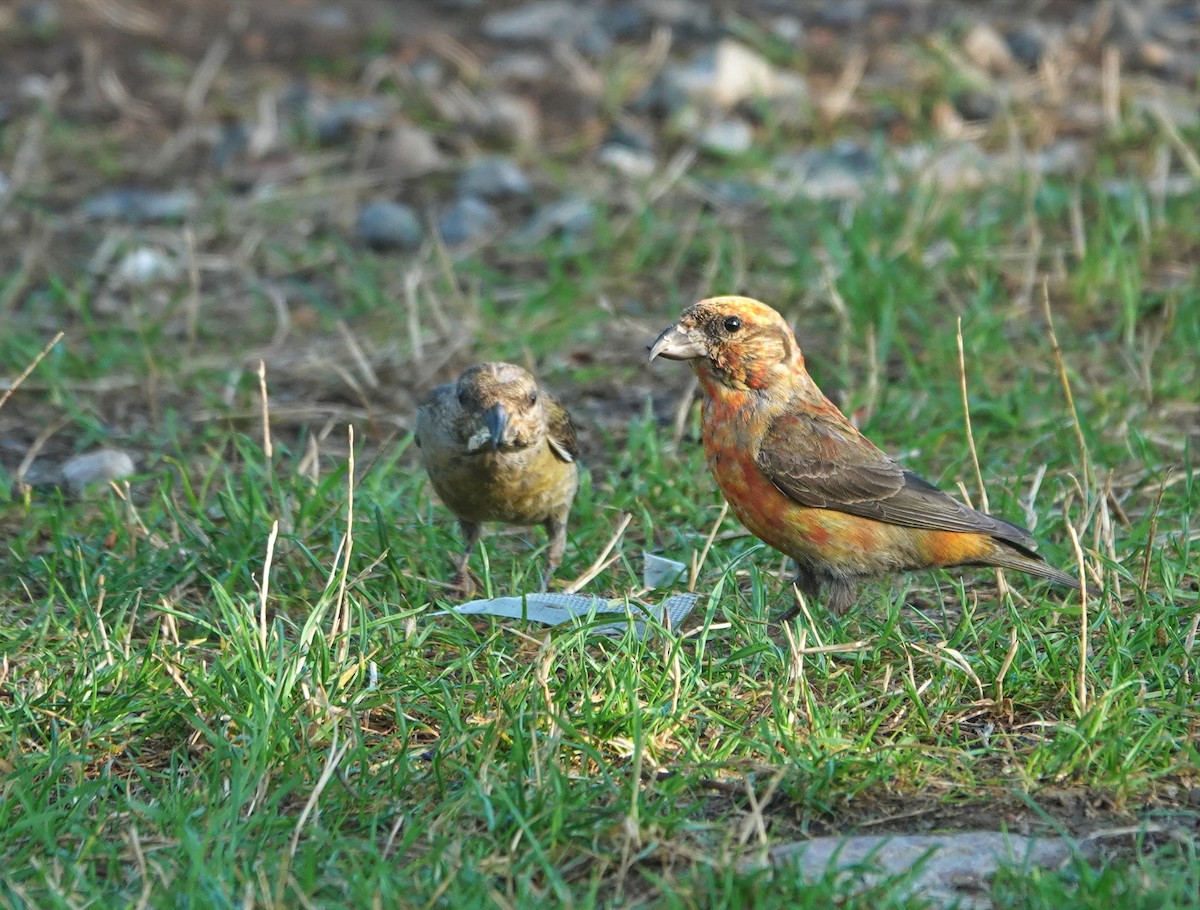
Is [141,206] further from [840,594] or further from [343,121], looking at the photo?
[840,594]

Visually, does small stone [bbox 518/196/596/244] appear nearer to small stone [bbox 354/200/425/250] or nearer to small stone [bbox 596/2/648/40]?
small stone [bbox 354/200/425/250]

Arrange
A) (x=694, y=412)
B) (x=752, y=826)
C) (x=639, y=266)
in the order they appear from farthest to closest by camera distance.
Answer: (x=639, y=266)
(x=694, y=412)
(x=752, y=826)

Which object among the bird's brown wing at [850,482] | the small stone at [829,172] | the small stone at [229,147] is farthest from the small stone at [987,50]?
the bird's brown wing at [850,482]

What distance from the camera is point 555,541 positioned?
562 centimetres

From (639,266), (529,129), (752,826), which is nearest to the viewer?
(752,826)

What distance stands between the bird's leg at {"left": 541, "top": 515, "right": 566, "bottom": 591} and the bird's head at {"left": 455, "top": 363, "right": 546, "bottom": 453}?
319 millimetres

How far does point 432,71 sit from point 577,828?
306 inches

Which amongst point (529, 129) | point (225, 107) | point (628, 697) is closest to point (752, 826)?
point (628, 697)

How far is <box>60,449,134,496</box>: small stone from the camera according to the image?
6312mm

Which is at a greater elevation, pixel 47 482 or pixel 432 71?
pixel 432 71

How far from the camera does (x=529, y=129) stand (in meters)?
9.87

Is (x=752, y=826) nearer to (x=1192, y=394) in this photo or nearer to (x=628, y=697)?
(x=628, y=697)

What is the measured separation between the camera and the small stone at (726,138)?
31.0 ft

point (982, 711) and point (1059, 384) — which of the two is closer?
point (982, 711)
